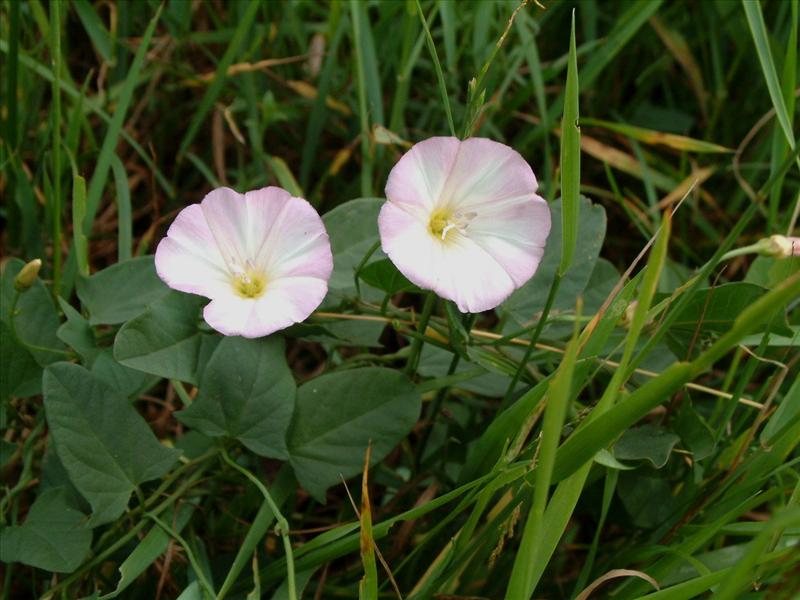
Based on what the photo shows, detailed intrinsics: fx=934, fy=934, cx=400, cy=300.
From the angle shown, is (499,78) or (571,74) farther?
(499,78)

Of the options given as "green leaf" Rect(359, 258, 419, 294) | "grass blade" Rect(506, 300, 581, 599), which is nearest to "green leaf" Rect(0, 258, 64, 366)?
"green leaf" Rect(359, 258, 419, 294)

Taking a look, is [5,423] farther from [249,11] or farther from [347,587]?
[249,11]

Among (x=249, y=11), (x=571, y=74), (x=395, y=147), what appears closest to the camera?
(x=571, y=74)

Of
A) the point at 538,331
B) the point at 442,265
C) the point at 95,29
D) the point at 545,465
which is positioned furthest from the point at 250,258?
the point at 95,29

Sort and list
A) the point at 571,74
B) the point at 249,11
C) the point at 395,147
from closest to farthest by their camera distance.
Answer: the point at 571,74 → the point at 249,11 → the point at 395,147

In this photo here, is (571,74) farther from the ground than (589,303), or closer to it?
farther from the ground

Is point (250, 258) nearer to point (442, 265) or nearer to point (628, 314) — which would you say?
point (442, 265)

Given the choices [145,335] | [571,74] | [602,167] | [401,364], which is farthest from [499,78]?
[145,335]
